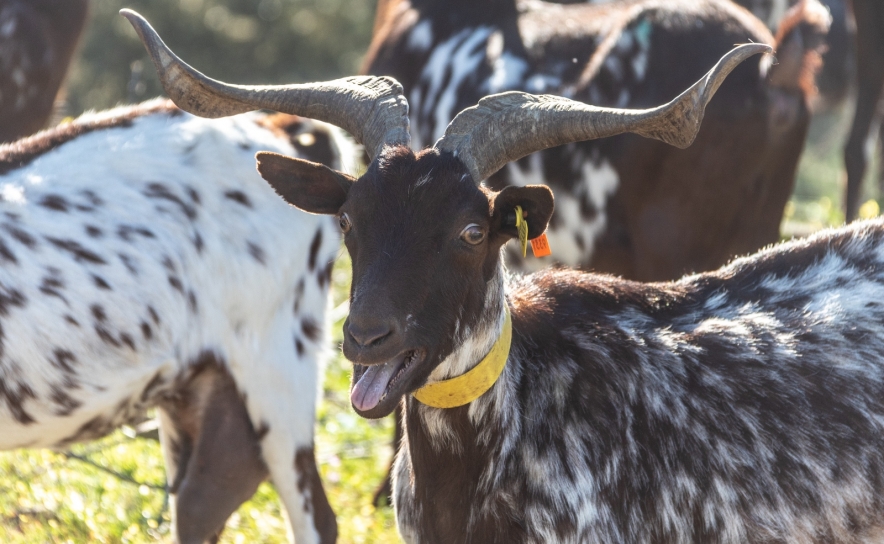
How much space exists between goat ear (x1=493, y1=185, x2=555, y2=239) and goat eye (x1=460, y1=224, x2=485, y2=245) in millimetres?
100

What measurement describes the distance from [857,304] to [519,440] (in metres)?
1.35

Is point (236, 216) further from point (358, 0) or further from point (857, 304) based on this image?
point (358, 0)

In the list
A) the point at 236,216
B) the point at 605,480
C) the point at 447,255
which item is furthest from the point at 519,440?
the point at 236,216

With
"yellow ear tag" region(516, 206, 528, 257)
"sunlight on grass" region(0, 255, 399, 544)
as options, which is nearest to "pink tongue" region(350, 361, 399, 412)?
"yellow ear tag" region(516, 206, 528, 257)

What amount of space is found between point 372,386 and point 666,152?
9.43 feet

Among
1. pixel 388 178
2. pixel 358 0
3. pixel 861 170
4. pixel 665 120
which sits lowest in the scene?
pixel 358 0

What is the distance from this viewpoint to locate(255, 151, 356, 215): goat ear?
11.9 ft

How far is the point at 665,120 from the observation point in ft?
10.8

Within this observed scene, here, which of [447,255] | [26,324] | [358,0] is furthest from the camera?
[358,0]

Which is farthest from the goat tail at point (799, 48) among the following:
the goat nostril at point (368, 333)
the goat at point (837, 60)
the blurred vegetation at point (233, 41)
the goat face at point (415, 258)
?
the blurred vegetation at point (233, 41)

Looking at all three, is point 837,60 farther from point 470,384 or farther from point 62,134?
point 470,384

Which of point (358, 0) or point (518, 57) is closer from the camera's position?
point (518, 57)

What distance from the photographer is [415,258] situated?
3.21 m

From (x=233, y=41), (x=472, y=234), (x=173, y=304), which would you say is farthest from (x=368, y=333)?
(x=233, y=41)
